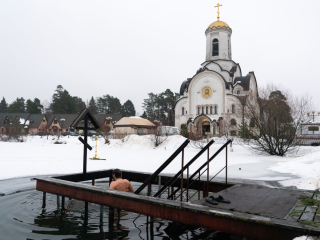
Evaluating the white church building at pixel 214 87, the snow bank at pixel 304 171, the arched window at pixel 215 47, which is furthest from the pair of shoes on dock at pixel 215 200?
the arched window at pixel 215 47

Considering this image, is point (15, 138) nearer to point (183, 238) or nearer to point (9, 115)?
point (183, 238)

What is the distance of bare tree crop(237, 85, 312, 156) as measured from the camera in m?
18.8

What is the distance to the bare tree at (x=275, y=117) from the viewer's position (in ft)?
61.8

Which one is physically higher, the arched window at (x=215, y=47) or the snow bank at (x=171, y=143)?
the arched window at (x=215, y=47)

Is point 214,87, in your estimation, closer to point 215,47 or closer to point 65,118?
point 215,47

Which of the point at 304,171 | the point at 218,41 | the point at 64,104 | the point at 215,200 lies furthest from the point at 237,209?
the point at 64,104

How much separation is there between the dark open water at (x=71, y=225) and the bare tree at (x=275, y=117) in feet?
51.1

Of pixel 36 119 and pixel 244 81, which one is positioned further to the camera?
pixel 36 119

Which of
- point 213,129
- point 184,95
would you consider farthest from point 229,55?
point 213,129

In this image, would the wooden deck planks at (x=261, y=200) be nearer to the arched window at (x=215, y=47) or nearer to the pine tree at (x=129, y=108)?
the arched window at (x=215, y=47)

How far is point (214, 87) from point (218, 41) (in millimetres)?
9085

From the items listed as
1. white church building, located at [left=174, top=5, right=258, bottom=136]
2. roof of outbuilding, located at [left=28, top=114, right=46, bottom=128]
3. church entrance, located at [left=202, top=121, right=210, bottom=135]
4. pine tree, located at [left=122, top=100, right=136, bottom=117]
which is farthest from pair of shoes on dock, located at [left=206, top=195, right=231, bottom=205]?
pine tree, located at [left=122, top=100, right=136, bottom=117]

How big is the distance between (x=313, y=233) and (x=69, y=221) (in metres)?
4.55

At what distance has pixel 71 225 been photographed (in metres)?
5.41
